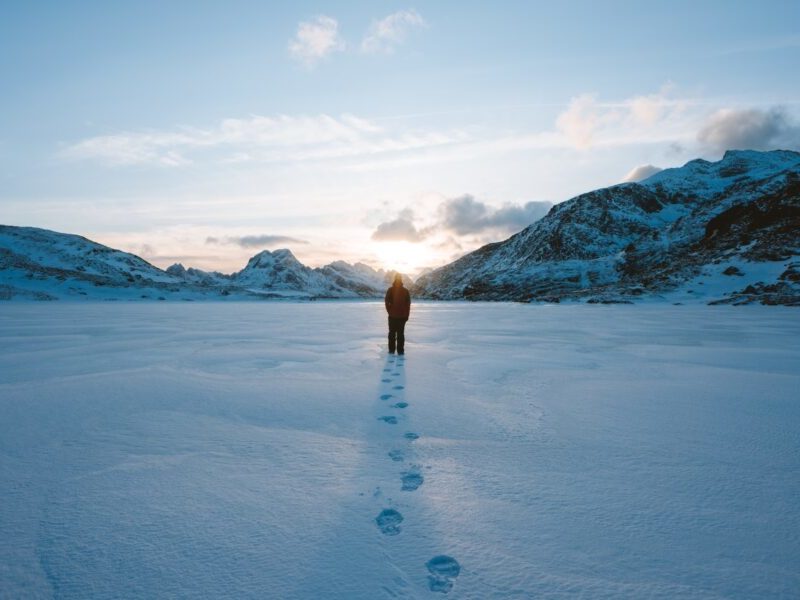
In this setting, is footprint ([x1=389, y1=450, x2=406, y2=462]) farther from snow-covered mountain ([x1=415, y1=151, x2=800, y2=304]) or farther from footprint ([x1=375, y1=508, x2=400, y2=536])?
snow-covered mountain ([x1=415, y1=151, x2=800, y2=304])

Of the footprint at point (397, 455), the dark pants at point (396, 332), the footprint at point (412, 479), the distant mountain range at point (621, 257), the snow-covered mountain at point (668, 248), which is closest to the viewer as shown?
the footprint at point (412, 479)

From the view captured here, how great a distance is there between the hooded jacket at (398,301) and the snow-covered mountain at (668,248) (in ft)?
154

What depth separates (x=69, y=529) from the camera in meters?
2.99

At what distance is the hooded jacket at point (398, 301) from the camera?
13005 mm

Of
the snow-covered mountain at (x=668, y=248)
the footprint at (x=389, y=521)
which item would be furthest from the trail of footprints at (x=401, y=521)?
the snow-covered mountain at (x=668, y=248)

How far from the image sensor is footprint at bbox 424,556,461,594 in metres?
2.41

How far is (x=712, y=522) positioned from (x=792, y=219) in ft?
343

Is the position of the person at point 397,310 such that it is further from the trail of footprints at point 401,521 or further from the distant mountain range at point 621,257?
the distant mountain range at point 621,257

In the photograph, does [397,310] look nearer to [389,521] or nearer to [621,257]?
[389,521]

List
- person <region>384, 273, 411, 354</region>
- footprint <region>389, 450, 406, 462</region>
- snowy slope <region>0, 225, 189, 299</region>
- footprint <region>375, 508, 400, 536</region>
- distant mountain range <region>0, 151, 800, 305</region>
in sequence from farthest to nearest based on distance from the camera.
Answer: snowy slope <region>0, 225, 189, 299</region> → distant mountain range <region>0, 151, 800, 305</region> → person <region>384, 273, 411, 354</region> → footprint <region>389, 450, 406, 462</region> → footprint <region>375, 508, 400, 536</region>

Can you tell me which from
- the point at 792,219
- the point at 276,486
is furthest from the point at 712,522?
the point at 792,219

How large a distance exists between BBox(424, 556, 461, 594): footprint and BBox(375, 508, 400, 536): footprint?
408mm

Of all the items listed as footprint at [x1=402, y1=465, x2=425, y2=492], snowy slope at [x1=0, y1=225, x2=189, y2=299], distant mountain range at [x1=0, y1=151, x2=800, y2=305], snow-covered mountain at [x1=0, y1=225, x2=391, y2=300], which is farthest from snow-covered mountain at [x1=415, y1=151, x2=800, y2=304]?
snowy slope at [x1=0, y1=225, x2=189, y2=299]

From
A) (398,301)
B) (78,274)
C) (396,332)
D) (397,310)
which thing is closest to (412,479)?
(396,332)
